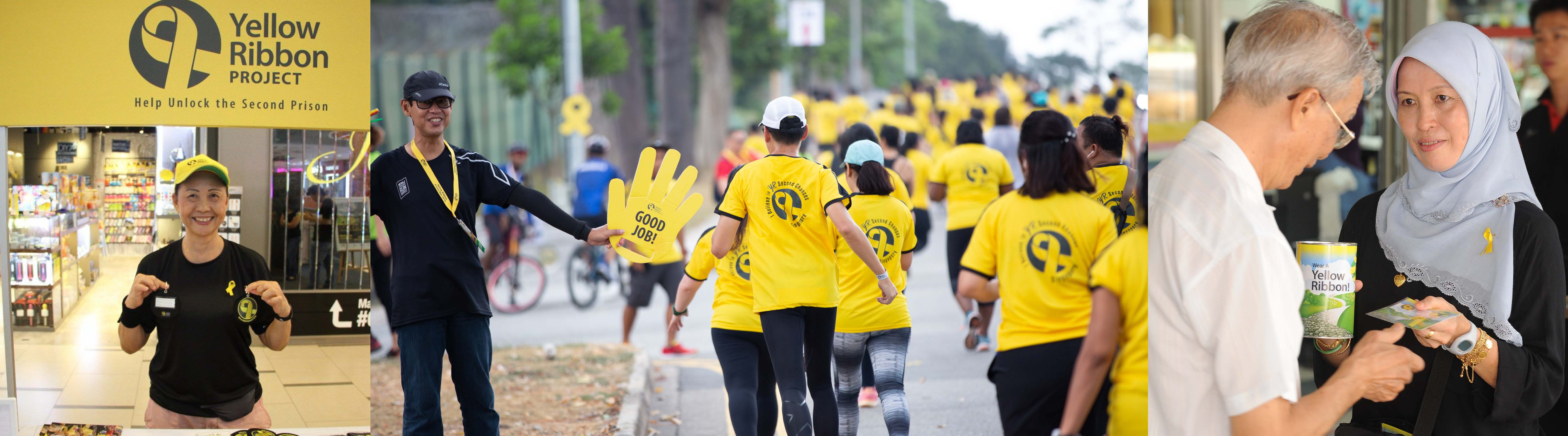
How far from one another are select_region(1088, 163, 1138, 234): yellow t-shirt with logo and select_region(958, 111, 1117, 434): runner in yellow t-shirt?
35 millimetres

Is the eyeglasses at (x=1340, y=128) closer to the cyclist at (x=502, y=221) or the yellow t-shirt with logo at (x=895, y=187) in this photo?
the yellow t-shirt with logo at (x=895, y=187)

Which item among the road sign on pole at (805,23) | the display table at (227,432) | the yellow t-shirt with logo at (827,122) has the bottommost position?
the display table at (227,432)

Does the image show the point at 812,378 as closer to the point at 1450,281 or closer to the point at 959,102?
the point at 1450,281

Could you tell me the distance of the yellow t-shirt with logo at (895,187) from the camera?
4.38 meters

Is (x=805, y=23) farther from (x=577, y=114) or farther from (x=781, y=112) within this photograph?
(x=781, y=112)

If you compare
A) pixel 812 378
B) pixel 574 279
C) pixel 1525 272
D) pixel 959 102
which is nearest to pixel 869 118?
pixel 959 102

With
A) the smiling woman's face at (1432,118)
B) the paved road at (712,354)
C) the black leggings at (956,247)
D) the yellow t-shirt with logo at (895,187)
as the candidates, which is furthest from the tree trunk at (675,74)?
the smiling woman's face at (1432,118)

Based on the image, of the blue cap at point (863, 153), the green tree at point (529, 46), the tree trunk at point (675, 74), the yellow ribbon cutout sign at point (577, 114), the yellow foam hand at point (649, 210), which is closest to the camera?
the yellow foam hand at point (649, 210)

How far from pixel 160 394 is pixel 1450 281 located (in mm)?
3810

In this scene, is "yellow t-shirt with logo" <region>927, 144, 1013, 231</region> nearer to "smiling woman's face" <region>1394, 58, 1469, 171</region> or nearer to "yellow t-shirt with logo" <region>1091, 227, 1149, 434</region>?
"smiling woman's face" <region>1394, 58, 1469, 171</region>

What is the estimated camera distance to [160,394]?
3.52 m

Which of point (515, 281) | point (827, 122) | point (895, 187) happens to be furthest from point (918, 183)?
point (827, 122)

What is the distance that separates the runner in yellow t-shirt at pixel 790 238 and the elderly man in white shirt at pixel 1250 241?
5.08ft

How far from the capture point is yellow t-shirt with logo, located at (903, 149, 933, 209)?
960 cm
